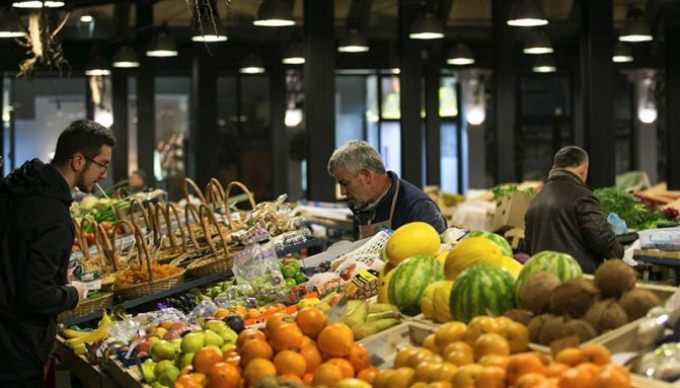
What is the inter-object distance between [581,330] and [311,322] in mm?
898

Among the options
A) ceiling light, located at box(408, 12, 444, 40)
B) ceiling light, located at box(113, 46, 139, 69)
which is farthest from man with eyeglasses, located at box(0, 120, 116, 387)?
ceiling light, located at box(113, 46, 139, 69)

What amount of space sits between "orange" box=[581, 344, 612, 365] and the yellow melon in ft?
5.04

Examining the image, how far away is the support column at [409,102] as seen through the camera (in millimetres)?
15594

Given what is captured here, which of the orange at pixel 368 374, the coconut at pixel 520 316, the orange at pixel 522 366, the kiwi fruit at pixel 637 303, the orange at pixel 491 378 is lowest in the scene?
the orange at pixel 368 374

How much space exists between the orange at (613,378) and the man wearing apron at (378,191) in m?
3.19

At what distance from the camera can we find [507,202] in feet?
35.0

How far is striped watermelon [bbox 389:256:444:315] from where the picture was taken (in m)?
3.97

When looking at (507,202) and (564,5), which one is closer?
(507,202)

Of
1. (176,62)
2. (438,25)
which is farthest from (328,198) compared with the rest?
(176,62)

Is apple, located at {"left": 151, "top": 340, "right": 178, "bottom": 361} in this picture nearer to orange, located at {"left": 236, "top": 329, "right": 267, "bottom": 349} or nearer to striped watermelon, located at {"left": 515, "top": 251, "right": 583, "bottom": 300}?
orange, located at {"left": 236, "top": 329, "right": 267, "bottom": 349}

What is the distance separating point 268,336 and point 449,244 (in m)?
1.59

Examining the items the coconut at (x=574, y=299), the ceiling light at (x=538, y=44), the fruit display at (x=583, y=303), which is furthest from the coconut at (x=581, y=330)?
the ceiling light at (x=538, y=44)

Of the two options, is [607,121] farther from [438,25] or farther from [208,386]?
[208,386]

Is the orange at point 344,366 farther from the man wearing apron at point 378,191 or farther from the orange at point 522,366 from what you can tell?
the man wearing apron at point 378,191
